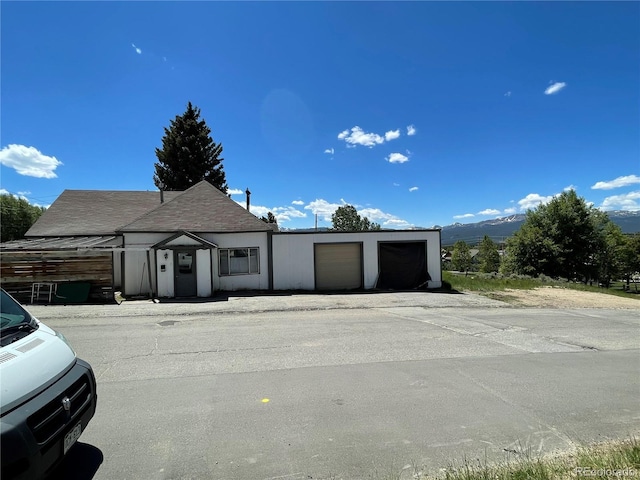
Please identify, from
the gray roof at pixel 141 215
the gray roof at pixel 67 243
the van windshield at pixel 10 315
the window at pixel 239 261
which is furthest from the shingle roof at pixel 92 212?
the van windshield at pixel 10 315

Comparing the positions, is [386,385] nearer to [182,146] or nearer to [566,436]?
[566,436]

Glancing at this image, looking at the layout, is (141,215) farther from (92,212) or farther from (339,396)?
(339,396)

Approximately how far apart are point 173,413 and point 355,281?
49.9 ft

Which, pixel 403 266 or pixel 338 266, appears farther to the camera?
pixel 403 266

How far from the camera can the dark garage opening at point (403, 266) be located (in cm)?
1895

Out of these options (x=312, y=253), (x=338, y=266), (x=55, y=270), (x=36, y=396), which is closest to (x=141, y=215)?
(x=55, y=270)

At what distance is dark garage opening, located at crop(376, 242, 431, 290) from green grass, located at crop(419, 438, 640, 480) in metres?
15.6

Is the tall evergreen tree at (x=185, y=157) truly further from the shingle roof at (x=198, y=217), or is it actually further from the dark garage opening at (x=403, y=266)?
the dark garage opening at (x=403, y=266)

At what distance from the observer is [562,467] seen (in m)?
2.98

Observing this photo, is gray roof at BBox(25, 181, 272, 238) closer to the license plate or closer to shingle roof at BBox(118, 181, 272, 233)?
shingle roof at BBox(118, 181, 272, 233)

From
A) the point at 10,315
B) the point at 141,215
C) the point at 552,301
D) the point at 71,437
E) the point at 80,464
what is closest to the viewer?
the point at 71,437

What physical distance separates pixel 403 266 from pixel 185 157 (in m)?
29.9

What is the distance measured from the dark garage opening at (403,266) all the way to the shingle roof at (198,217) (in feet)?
21.5

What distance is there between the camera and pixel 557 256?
38.6m
